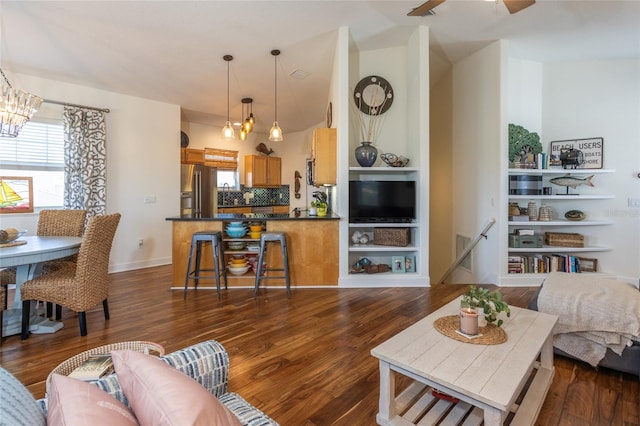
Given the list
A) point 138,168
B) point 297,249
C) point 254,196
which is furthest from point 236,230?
point 254,196

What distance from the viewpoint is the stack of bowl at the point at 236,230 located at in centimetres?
371

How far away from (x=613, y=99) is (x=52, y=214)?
704cm

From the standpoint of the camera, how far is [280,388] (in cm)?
179

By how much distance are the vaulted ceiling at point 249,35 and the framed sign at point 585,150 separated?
1.13m

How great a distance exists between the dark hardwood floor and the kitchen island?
0.17 metres

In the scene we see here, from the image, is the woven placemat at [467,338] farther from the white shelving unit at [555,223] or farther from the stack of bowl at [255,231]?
the white shelving unit at [555,223]

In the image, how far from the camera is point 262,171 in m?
7.22

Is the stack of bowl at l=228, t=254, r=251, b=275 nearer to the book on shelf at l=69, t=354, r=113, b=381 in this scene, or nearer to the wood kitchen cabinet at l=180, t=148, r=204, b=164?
the book on shelf at l=69, t=354, r=113, b=381

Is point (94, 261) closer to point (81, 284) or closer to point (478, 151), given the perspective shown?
point (81, 284)

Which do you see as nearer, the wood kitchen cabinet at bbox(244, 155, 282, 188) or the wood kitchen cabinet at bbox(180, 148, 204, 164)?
the wood kitchen cabinet at bbox(180, 148, 204, 164)

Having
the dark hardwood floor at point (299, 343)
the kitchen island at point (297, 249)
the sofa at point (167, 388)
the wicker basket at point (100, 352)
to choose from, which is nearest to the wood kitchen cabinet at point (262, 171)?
the kitchen island at point (297, 249)

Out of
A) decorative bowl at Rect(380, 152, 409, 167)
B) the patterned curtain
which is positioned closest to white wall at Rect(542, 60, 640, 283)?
decorative bowl at Rect(380, 152, 409, 167)

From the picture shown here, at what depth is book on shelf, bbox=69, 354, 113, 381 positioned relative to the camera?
1.23m

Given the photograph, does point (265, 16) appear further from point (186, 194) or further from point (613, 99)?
point (613, 99)
